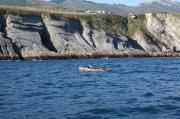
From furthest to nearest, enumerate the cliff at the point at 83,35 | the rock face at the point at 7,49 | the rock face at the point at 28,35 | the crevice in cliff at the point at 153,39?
the crevice in cliff at the point at 153,39 → the cliff at the point at 83,35 → the rock face at the point at 28,35 → the rock face at the point at 7,49

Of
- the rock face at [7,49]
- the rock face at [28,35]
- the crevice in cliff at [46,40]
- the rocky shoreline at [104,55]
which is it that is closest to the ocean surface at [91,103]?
the rock face at [7,49]

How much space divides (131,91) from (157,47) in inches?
5044

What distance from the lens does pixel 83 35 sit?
518ft

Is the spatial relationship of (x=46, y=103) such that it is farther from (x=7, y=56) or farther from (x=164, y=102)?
(x=7, y=56)

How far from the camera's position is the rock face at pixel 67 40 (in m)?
135

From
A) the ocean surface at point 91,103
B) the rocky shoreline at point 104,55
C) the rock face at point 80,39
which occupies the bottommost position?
the rocky shoreline at point 104,55

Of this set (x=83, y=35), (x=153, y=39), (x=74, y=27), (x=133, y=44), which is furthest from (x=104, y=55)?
(x=153, y=39)

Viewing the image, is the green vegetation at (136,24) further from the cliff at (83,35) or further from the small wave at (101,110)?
the small wave at (101,110)

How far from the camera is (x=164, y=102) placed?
3747 cm

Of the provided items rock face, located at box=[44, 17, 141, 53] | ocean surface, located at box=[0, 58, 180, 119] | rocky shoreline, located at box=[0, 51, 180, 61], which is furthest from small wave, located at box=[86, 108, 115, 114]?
rock face, located at box=[44, 17, 141, 53]

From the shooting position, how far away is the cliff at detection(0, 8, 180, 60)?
137 meters

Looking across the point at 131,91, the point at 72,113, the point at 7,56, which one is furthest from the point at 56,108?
the point at 7,56

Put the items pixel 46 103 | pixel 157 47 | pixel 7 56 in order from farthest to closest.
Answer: pixel 157 47 < pixel 7 56 < pixel 46 103

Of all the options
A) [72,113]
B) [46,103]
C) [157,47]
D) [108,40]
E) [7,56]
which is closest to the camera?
[72,113]
